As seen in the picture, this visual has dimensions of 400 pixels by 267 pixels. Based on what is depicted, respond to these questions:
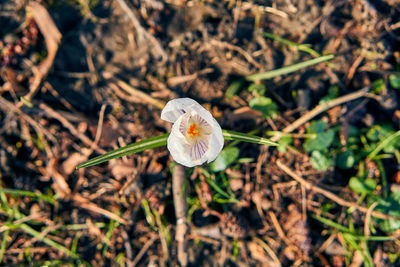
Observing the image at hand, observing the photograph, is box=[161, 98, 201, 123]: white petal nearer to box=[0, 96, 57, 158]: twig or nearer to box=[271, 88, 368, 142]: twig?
box=[271, 88, 368, 142]: twig

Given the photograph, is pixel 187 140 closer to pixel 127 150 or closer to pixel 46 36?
pixel 127 150

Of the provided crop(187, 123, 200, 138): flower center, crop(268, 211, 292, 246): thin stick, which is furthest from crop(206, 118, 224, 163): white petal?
crop(268, 211, 292, 246): thin stick

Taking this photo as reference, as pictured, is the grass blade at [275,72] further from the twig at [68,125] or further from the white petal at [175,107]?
the twig at [68,125]

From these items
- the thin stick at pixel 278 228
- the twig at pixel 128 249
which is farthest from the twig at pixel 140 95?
the thin stick at pixel 278 228

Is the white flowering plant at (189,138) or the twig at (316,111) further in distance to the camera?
the twig at (316,111)

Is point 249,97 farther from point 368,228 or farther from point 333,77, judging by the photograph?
point 368,228

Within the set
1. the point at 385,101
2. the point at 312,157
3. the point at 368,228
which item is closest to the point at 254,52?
the point at 312,157

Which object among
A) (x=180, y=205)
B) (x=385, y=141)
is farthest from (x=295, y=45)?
(x=180, y=205)
